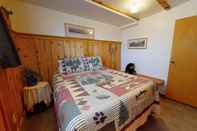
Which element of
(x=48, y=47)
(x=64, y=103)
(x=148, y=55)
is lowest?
(x=64, y=103)

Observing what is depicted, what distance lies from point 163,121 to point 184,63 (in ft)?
A: 4.74

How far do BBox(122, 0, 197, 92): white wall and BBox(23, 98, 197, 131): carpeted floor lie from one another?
0.97 metres

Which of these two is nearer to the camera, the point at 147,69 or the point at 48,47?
the point at 48,47

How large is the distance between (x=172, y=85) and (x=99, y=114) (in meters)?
2.47

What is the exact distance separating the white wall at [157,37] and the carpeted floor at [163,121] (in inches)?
38.1

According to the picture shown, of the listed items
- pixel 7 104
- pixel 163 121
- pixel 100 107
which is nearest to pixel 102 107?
pixel 100 107

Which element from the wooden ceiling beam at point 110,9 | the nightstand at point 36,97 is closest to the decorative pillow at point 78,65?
the nightstand at point 36,97

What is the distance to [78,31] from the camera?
277 centimetres

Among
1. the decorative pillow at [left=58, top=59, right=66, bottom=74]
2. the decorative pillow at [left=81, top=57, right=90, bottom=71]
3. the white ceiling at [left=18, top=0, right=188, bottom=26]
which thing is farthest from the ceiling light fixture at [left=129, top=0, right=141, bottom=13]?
the decorative pillow at [left=58, top=59, right=66, bottom=74]

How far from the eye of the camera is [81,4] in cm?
222

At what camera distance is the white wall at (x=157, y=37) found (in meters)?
2.43

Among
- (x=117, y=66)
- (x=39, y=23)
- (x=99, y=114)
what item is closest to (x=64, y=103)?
(x=99, y=114)

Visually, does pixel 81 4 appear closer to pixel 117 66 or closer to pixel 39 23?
pixel 39 23

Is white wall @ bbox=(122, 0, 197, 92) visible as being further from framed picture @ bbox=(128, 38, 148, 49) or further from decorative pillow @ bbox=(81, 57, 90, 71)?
decorative pillow @ bbox=(81, 57, 90, 71)
